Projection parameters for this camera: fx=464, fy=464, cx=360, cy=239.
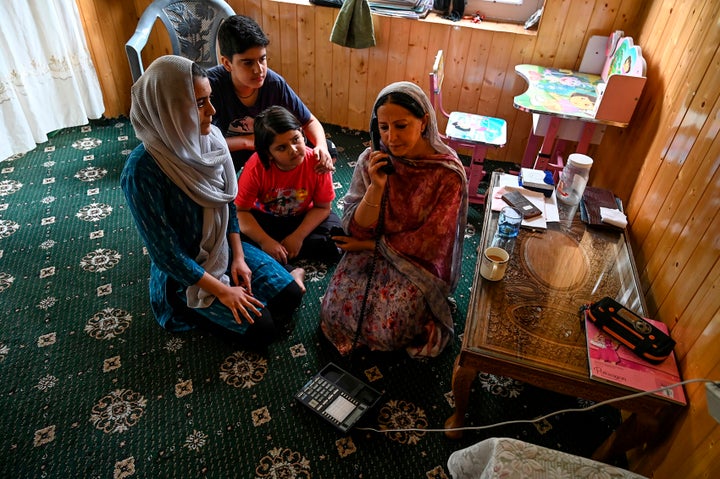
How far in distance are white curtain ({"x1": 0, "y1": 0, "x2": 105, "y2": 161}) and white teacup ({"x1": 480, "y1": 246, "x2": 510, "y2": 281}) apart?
2949mm

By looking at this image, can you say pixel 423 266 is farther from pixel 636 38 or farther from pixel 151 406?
pixel 636 38

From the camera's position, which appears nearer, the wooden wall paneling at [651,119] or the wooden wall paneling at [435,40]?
the wooden wall paneling at [651,119]

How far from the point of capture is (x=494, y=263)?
4.67ft

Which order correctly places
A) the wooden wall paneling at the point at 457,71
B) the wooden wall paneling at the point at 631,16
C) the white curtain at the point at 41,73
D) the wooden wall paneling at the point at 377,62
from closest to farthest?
the wooden wall paneling at the point at 631,16
the white curtain at the point at 41,73
the wooden wall paneling at the point at 457,71
the wooden wall paneling at the point at 377,62

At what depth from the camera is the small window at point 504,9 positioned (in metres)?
2.95

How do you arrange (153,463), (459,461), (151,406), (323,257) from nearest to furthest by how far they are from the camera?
(459,461)
(153,463)
(151,406)
(323,257)

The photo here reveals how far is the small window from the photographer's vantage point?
2.95m

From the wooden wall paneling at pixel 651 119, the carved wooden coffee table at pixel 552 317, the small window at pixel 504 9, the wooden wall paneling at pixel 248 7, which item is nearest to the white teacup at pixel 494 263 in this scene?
the carved wooden coffee table at pixel 552 317

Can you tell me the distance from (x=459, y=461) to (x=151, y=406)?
1073mm

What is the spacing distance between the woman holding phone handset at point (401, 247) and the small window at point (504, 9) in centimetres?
184

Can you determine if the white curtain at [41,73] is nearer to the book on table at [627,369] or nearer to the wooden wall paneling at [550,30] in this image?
the wooden wall paneling at [550,30]

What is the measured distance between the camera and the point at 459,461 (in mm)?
1200

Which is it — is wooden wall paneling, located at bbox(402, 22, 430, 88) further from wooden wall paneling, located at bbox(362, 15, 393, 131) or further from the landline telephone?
the landline telephone

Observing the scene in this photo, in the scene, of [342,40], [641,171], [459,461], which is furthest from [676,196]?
[342,40]
